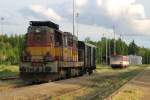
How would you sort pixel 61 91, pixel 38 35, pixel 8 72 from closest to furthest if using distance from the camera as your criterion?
pixel 61 91 < pixel 38 35 < pixel 8 72

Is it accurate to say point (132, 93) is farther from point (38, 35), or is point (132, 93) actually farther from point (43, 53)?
point (38, 35)

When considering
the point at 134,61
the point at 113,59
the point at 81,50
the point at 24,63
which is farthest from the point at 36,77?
the point at 134,61

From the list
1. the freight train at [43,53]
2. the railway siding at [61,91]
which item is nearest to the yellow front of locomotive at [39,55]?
the freight train at [43,53]

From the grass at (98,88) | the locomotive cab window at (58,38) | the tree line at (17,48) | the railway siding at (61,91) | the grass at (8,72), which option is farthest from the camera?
the tree line at (17,48)

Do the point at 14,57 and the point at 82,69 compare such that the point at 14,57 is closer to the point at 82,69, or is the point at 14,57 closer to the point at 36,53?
the point at 82,69

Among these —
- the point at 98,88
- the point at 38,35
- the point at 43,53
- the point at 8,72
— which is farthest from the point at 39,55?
the point at 8,72

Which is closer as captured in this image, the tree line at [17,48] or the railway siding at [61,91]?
the railway siding at [61,91]

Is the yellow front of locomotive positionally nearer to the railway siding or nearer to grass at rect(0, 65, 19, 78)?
the railway siding

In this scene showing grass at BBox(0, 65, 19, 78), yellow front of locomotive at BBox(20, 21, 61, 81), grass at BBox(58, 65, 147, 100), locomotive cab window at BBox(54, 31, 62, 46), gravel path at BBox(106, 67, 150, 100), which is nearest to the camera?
gravel path at BBox(106, 67, 150, 100)

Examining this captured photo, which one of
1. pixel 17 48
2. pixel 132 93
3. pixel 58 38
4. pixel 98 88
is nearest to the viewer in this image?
pixel 132 93

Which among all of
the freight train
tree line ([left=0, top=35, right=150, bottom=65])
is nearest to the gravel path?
the freight train

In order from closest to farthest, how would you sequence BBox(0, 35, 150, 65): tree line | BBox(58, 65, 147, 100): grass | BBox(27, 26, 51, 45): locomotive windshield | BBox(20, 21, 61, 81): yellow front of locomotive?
1. BBox(58, 65, 147, 100): grass
2. BBox(20, 21, 61, 81): yellow front of locomotive
3. BBox(27, 26, 51, 45): locomotive windshield
4. BBox(0, 35, 150, 65): tree line

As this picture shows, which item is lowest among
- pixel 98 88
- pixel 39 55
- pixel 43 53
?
pixel 98 88

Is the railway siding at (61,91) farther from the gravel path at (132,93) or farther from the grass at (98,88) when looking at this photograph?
the gravel path at (132,93)
